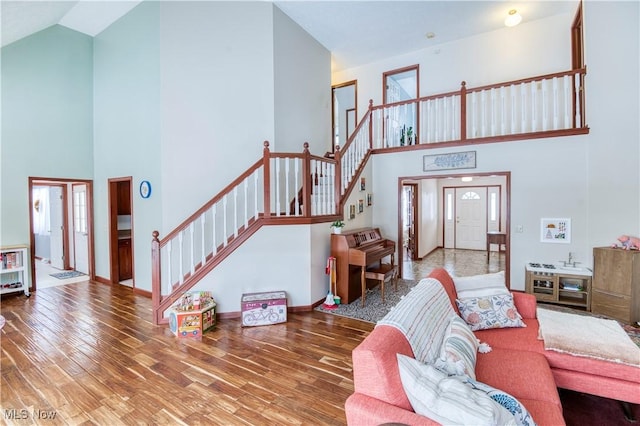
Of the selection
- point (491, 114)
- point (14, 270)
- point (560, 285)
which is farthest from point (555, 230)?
point (14, 270)

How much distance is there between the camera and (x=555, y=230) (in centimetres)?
463


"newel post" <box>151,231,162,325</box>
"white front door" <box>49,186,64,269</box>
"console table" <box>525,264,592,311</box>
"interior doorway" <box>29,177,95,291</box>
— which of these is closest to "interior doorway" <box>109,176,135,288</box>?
"interior doorway" <box>29,177,95,291</box>

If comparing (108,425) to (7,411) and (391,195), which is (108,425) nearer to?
(7,411)

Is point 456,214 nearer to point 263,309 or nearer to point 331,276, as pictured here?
point 331,276

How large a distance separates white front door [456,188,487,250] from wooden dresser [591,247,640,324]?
546cm

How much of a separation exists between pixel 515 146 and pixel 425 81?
2.46m

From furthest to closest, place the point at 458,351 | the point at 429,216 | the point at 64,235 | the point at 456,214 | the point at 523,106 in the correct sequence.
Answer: the point at 456,214, the point at 429,216, the point at 64,235, the point at 523,106, the point at 458,351

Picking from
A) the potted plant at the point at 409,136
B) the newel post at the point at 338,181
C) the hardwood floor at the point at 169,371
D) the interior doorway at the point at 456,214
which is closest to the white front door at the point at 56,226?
the hardwood floor at the point at 169,371

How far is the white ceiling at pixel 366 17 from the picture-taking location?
4.75 meters

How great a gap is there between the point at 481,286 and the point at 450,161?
125 inches

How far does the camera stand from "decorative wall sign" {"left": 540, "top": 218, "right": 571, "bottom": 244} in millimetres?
4562

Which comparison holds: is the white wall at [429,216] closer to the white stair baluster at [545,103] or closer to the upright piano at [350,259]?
the white stair baluster at [545,103]

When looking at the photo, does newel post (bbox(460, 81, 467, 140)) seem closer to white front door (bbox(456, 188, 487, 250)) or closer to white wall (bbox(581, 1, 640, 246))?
white wall (bbox(581, 1, 640, 246))

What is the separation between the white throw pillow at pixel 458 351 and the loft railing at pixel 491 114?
13.5ft
